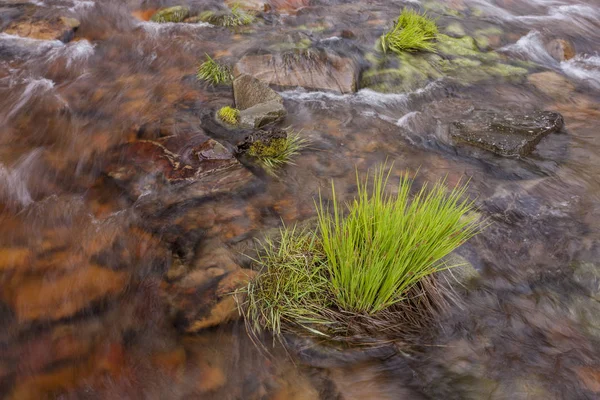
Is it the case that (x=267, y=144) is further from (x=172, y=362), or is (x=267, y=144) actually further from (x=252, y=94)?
(x=172, y=362)

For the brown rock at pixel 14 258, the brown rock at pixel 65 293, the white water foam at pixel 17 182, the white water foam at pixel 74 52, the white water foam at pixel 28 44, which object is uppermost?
the white water foam at pixel 28 44

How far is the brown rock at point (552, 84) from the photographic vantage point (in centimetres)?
768

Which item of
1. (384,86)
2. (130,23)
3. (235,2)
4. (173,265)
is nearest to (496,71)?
(384,86)

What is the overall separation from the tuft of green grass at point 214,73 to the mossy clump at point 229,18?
8.23 feet

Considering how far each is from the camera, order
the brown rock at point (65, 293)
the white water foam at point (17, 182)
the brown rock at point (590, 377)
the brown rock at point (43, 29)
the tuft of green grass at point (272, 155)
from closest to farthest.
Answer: the brown rock at point (590, 377) < the brown rock at point (65, 293) < the white water foam at point (17, 182) < the tuft of green grass at point (272, 155) < the brown rock at point (43, 29)

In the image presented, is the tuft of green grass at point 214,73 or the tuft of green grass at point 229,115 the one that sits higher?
the tuft of green grass at point 214,73

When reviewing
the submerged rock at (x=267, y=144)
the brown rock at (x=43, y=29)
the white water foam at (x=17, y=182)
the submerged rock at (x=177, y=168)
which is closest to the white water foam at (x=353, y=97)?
the submerged rock at (x=267, y=144)

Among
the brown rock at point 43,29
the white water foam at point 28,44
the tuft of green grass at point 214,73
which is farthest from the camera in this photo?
the brown rock at point 43,29

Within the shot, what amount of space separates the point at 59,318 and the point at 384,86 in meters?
6.23

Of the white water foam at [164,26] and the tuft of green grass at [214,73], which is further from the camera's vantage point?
the white water foam at [164,26]

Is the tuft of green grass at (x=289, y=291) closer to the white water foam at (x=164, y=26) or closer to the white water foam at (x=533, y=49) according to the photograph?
the white water foam at (x=164, y=26)

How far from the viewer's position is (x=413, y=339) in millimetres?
3309

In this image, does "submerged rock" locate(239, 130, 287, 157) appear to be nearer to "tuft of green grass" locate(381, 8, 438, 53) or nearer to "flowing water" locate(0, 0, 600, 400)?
"flowing water" locate(0, 0, 600, 400)

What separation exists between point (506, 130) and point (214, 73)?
490 cm
